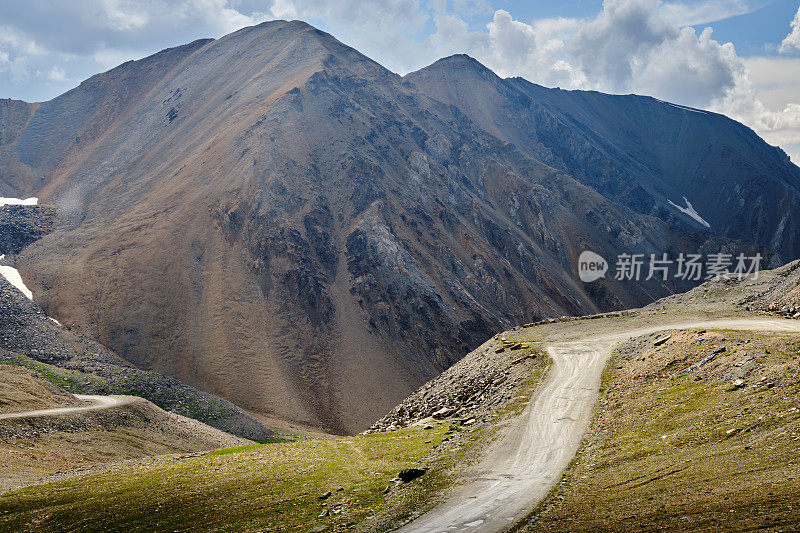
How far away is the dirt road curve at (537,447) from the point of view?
20.7m

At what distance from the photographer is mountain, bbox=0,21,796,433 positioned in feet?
343

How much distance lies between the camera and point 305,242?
130m

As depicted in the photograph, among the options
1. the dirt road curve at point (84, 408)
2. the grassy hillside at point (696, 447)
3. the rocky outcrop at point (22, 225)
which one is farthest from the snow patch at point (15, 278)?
the grassy hillside at point (696, 447)

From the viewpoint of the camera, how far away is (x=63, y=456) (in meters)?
40.5

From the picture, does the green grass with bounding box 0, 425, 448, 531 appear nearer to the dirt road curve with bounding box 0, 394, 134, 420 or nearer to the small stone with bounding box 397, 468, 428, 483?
the small stone with bounding box 397, 468, 428, 483

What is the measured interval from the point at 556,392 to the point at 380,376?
230 feet

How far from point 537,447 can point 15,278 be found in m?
128

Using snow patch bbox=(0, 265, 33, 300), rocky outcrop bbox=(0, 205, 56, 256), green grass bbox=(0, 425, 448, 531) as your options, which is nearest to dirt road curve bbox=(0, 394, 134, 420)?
green grass bbox=(0, 425, 448, 531)

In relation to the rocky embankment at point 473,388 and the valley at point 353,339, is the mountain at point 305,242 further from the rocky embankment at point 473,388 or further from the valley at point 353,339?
the rocky embankment at point 473,388

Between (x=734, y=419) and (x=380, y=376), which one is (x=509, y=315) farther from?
(x=734, y=419)

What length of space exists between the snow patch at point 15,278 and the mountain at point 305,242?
5.39ft

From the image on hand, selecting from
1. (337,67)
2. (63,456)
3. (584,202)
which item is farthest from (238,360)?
(584,202)

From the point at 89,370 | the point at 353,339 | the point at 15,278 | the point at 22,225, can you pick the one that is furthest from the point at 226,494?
the point at 22,225

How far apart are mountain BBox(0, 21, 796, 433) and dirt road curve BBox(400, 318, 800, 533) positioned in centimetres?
5784
